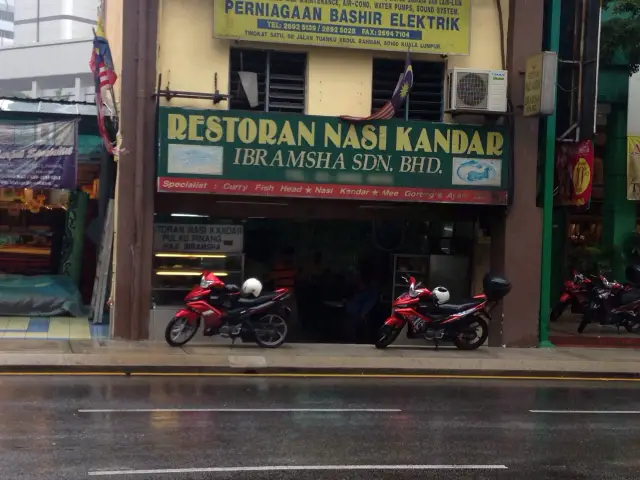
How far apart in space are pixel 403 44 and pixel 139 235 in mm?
5803

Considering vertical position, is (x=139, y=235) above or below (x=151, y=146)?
below

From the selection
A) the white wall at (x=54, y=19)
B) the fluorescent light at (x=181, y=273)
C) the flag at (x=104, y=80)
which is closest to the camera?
the flag at (x=104, y=80)

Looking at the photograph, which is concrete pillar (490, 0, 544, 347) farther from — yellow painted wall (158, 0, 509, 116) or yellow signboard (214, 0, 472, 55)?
yellow signboard (214, 0, 472, 55)

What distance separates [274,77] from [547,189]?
5.40 metres

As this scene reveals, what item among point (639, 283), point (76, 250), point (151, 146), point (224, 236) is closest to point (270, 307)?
point (224, 236)

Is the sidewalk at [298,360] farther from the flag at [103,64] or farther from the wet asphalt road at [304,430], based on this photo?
the flag at [103,64]

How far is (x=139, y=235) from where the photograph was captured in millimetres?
14719

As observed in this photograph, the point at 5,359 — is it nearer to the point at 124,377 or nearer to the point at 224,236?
the point at 124,377

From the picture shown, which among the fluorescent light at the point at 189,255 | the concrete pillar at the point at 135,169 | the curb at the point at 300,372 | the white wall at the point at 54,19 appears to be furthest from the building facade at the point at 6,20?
the curb at the point at 300,372

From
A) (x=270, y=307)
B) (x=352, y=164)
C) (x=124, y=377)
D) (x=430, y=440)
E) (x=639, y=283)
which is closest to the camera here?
(x=430, y=440)

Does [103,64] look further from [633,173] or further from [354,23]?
[633,173]

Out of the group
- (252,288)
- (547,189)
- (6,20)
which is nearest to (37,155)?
(252,288)

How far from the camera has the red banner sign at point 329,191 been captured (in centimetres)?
1473

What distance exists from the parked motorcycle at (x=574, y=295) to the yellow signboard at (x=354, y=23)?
226 inches
